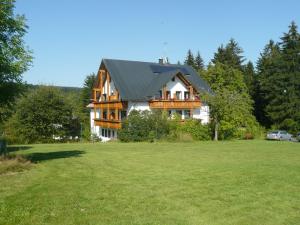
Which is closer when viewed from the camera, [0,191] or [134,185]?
[0,191]

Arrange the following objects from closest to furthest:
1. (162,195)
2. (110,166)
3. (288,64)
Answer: (162,195) < (110,166) < (288,64)

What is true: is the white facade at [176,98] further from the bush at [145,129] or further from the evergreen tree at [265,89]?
the evergreen tree at [265,89]

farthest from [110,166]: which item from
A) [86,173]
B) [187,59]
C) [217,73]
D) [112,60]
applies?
[187,59]

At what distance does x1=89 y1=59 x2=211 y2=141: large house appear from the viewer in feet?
152

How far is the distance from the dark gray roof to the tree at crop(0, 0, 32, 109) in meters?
29.4

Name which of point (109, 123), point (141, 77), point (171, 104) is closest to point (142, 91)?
point (141, 77)

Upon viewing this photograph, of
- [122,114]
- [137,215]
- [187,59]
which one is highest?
[187,59]

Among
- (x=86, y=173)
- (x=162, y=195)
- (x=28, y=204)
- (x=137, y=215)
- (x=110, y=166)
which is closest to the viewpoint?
(x=137, y=215)

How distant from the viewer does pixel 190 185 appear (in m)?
11.9

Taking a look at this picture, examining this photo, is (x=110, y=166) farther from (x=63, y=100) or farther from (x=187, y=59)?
(x=187, y=59)

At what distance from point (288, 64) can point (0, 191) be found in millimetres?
53572

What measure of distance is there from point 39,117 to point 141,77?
1350 cm

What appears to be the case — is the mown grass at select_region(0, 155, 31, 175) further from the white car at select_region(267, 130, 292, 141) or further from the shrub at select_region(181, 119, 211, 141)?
the white car at select_region(267, 130, 292, 141)

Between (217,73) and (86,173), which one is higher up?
(217,73)
